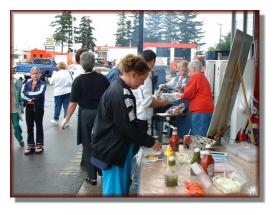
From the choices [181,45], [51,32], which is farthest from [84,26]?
[181,45]

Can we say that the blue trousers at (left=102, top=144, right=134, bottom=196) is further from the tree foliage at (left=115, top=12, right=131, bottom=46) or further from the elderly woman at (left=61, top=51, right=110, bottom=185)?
the elderly woman at (left=61, top=51, right=110, bottom=185)

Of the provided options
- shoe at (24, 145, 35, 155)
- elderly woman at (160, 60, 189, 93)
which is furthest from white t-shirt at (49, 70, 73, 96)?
elderly woman at (160, 60, 189, 93)

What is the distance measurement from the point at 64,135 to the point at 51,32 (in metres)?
1.42

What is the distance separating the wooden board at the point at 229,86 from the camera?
9.18 feet

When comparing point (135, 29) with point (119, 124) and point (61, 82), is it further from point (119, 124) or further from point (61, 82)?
point (61, 82)

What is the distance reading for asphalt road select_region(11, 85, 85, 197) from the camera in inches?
101

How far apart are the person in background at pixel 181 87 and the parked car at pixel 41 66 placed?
3.34 ft

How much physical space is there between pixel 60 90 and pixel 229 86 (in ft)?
4.06

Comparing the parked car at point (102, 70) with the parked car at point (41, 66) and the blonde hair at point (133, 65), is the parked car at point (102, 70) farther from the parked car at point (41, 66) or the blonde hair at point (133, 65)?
the blonde hair at point (133, 65)

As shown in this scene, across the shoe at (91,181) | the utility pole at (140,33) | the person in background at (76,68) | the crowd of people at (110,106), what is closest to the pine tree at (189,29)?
the utility pole at (140,33)

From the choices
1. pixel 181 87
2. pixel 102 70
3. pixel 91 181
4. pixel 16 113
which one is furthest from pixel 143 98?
pixel 181 87

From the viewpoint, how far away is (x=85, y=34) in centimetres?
262

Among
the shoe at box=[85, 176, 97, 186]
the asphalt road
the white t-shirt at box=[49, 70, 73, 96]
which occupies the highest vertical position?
the white t-shirt at box=[49, 70, 73, 96]

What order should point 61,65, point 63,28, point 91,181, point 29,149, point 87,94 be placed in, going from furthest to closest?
point 91,181
point 87,94
point 29,149
point 61,65
point 63,28
